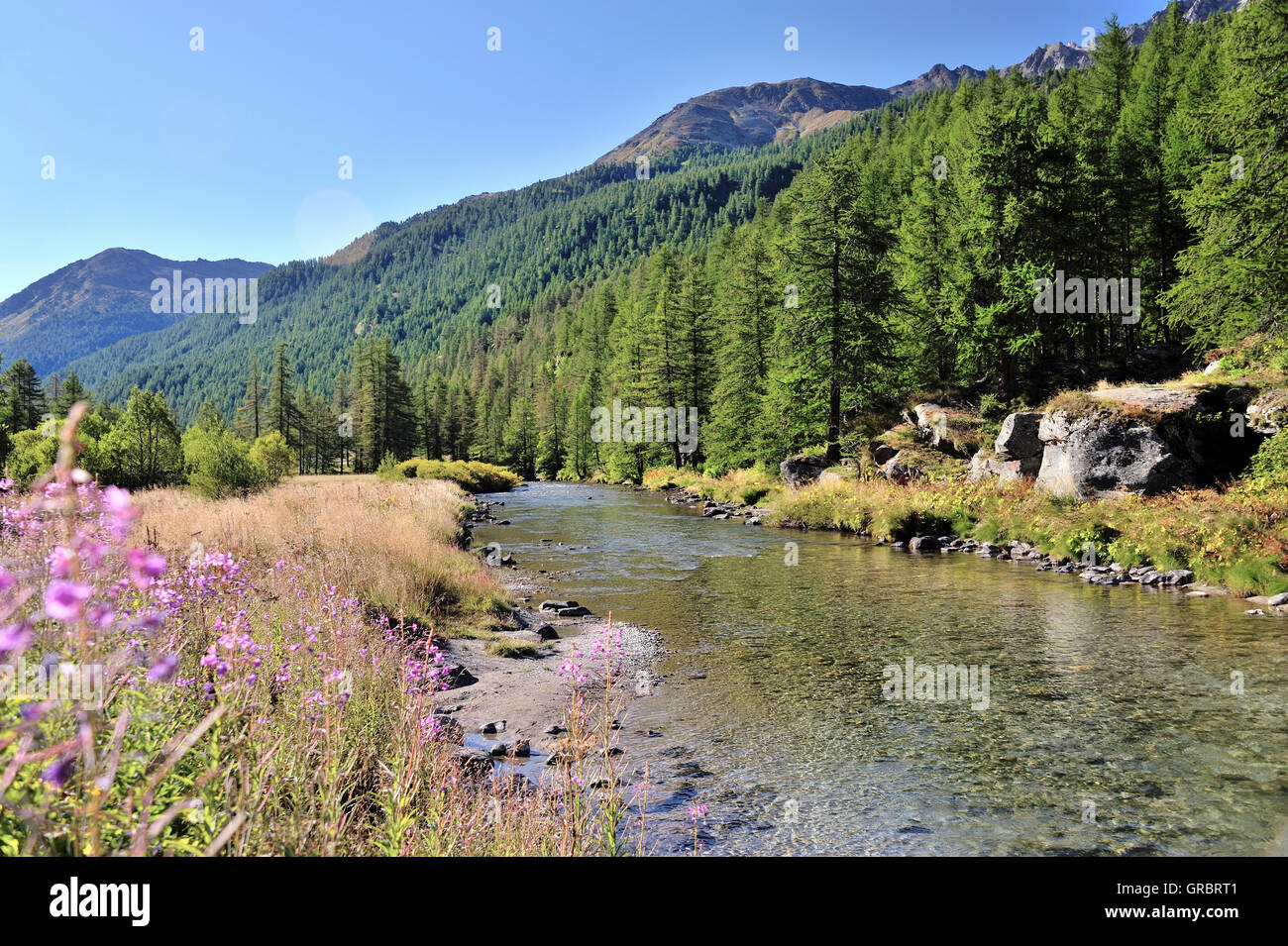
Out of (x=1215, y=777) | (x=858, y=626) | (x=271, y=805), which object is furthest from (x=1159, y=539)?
(x=271, y=805)

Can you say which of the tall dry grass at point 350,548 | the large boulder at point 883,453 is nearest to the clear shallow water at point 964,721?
the tall dry grass at point 350,548

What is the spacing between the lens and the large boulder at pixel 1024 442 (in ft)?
74.1

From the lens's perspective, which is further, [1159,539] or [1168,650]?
[1159,539]

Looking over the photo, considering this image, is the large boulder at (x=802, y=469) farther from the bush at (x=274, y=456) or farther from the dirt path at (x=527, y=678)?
the bush at (x=274, y=456)

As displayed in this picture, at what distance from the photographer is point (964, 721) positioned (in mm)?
7848

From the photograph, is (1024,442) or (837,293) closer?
(1024,442)

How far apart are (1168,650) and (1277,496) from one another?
8692 mm

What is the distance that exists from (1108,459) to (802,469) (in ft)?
45.3

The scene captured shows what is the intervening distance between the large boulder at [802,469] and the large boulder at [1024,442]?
896 centimetres

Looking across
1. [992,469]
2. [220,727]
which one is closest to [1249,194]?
[992,469]

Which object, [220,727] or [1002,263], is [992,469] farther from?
[220,727]

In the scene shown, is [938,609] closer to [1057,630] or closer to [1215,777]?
[1057,630]

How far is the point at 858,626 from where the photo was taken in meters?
12.1

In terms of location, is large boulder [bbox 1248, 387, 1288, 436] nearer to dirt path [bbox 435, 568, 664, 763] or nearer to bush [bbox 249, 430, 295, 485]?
dirt path [bbox 435, 568, 664, 763]
